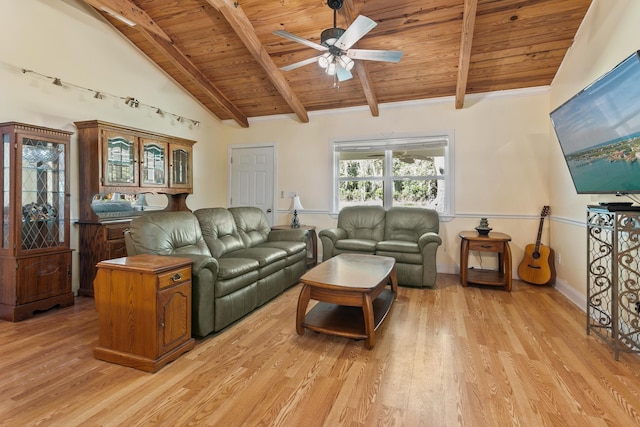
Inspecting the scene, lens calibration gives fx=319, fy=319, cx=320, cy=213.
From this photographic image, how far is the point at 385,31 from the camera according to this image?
354 centimetres

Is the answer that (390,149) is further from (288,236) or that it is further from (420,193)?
(288,236)

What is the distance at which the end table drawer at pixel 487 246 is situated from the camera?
12.9 ft

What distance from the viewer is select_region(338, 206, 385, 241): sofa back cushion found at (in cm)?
472

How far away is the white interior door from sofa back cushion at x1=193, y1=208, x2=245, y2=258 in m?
1.98

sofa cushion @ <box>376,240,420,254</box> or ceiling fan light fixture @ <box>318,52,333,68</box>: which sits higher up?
ceiling fan light fixture @ <box>318,52,333,68</box>

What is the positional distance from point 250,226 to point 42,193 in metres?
2.13

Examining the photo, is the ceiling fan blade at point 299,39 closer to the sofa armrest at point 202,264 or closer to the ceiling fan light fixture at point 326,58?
the ceiling fan light fixture at point 326,58

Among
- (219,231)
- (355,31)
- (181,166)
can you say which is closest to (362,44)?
(355,31)

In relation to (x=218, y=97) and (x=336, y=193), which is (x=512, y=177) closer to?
(x=336, y=193)

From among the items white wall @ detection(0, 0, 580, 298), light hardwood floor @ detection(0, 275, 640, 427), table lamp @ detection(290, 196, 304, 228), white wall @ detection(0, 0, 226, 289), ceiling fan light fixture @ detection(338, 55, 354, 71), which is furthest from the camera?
table lamp @ detection(290, 196, 304, 228)

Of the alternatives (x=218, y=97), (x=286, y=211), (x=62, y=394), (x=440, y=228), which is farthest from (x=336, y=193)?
(x=62, y=394)

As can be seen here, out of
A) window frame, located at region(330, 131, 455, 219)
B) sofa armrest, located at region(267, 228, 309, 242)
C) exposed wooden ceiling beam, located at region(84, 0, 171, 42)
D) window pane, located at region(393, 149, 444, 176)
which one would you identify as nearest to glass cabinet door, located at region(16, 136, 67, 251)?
exposed wooden ceiling beam, located at region(84, 0, 171, 42)

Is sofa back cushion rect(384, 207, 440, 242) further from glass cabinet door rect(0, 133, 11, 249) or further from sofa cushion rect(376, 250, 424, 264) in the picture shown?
glass cabinet door rect(0, 133, 11, 249)

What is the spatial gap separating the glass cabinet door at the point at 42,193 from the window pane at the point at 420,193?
4282 mm
